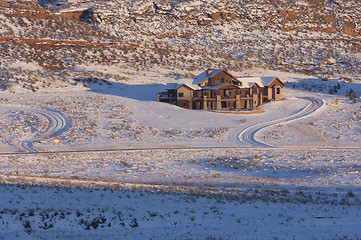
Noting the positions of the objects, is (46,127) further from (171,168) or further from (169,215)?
(169,215)

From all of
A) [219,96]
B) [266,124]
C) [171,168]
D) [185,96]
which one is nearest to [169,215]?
[171,168]

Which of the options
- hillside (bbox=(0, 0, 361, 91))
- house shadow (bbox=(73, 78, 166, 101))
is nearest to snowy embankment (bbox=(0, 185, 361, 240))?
house shadow (bbox=(73, 78, 166, 101))

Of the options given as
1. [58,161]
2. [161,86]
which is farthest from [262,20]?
[58,161]

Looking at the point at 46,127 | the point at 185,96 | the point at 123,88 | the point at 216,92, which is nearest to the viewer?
the point at 46,127

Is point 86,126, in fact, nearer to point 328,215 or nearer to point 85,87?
point 85,87

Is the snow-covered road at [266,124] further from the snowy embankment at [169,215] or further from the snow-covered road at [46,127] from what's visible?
the snow-covered road at [46,127]
